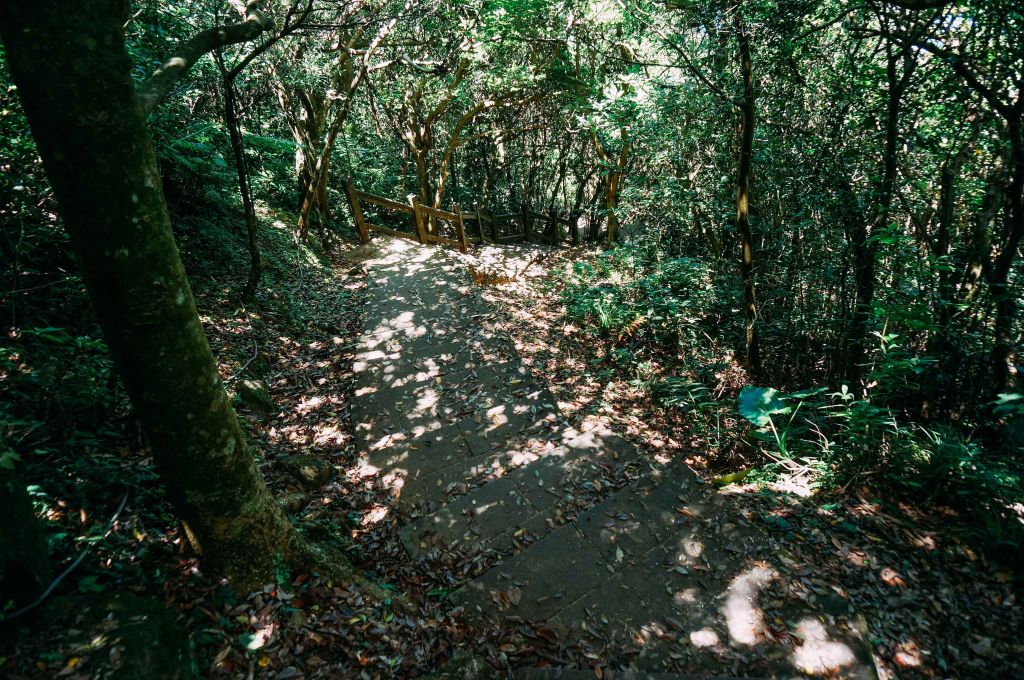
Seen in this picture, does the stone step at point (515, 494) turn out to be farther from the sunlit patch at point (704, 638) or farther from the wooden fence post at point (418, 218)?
the wooden fence post at point (418, 218)

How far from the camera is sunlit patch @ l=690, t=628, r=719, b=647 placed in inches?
111

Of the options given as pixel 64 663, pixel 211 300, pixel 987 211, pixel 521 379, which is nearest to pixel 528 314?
pixel 521 379

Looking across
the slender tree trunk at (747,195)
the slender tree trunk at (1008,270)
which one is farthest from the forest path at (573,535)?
the slender tree trunk at (1008,270)

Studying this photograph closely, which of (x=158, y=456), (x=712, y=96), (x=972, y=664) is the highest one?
(x=712, y=96)

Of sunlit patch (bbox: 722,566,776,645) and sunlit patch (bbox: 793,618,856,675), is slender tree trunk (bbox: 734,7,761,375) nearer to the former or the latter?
sunlit patch (bbox: 722,566,776,645)

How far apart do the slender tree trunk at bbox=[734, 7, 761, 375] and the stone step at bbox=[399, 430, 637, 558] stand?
2.51 meters

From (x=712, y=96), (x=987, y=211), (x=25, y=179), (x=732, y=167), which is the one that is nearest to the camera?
(x=25, y=179)

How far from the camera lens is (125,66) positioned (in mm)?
1911

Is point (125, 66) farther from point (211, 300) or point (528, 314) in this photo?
point (528, 314)

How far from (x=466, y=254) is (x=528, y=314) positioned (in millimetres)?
4650

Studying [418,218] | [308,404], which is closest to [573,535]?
[308,404]

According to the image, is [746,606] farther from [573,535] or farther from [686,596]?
[573,535]

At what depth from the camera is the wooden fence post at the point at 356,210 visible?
11688 mm

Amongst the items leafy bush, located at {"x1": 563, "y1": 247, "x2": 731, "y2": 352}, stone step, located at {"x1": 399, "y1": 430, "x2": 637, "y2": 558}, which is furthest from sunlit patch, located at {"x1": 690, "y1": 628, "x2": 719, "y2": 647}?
leafy bush, located at {"x1": 563, "y1": 247, "x2": 731, "y2": 352}
